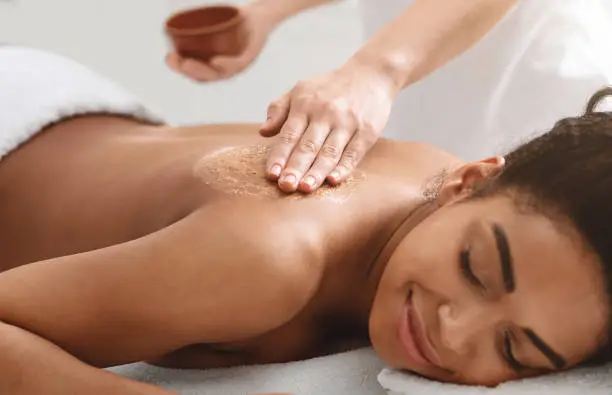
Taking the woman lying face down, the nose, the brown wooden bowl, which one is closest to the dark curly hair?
the woman lying face down

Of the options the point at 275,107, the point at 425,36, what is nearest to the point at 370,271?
the point at 275,107

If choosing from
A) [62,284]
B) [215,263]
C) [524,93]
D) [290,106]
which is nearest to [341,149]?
[290,106]

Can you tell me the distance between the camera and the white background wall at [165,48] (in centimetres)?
175

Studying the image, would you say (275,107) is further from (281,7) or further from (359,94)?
(281,7)

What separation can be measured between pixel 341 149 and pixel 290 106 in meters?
0.10

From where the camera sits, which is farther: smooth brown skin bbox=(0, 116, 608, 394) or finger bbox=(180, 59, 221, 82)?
finger bbox=(180, 59, 221, 82)

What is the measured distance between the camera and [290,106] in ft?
3.26

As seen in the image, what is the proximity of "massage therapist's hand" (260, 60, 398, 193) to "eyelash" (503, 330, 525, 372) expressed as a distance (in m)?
0.25

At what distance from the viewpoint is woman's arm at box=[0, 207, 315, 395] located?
75 cm

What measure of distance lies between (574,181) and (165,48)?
1.19 metres

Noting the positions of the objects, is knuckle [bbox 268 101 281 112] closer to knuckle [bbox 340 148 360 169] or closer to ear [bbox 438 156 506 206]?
knuckle [bbox 340 148 360 169]

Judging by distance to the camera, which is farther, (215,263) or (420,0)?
(420,0)

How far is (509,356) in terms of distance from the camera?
80 cm

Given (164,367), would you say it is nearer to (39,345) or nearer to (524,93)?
(39,345)
